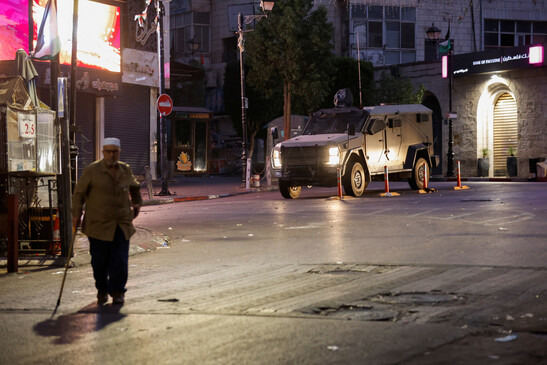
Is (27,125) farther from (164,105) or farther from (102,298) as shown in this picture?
(164,105)

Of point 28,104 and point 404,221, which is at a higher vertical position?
point 28,104

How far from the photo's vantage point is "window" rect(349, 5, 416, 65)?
59.0 meters

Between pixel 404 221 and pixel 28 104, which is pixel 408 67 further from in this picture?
pixel 28 104

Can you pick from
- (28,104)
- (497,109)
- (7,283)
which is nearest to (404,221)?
(28,104)

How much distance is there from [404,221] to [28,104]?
7.66m

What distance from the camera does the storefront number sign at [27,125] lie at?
14.2 metres

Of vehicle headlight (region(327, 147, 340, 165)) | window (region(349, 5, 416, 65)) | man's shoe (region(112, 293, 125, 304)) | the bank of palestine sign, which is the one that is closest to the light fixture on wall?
window (region(349, 5, 416, 65))

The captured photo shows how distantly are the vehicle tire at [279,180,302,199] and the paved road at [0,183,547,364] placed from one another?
9.47 metres

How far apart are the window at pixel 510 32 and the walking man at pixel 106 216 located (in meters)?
54.8

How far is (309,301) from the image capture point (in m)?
9.18

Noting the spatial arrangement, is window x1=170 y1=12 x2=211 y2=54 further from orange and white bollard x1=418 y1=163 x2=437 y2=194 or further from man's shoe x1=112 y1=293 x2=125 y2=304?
man's shoe x1=112 y1=293 x2=125 y2=304

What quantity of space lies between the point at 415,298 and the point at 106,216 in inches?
131

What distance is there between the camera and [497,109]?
4762cm

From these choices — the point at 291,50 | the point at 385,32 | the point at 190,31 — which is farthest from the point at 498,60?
the point at 190,31
